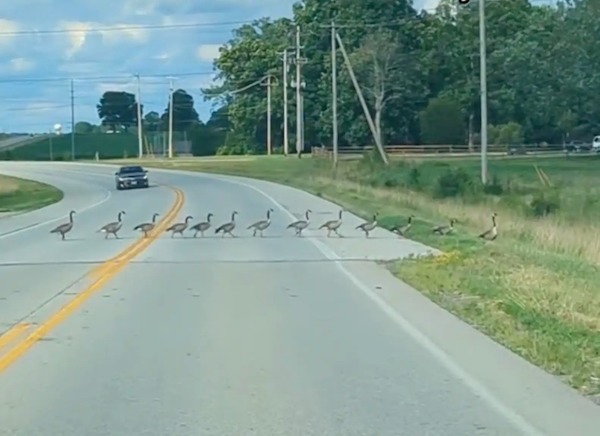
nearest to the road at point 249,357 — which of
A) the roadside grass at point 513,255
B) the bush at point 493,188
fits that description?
the roadside grass at point 513,255

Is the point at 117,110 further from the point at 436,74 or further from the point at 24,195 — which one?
the point at 24,195

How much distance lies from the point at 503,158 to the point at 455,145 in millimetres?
15195

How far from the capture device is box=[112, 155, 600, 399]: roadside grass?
41.2 ft

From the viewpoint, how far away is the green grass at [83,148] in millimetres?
139625

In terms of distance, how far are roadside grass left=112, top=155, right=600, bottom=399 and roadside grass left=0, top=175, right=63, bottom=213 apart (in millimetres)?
12350

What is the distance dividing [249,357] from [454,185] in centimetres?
3727

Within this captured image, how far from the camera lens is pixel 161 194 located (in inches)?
2291

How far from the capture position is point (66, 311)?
50.1 ft

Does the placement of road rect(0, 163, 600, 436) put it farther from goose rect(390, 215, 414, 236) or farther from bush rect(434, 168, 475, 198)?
bush rect(434, 168, 475, 198)

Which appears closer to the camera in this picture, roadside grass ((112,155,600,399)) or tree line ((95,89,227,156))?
roadside grass ((112,155,600,399))

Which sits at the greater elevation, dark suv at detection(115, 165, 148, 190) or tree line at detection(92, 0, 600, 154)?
tree line at detection(92, 0, 600, 154)

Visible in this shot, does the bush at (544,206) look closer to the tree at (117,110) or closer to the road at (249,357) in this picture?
the road at (249,357)

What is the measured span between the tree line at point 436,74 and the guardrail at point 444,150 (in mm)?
1144

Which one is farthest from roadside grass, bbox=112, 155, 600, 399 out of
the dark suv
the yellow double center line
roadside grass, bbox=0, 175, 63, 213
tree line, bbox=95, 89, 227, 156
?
tree line, bbox=95, 89, 227, 156
